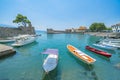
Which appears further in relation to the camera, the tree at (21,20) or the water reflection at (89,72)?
the tree at (21,20)

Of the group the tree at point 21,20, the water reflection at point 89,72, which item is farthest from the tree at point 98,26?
the water reflection at point 89,72

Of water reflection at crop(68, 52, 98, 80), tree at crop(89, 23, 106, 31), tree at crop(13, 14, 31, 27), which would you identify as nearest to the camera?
water reflection at crop(68, 52, 98, 80)

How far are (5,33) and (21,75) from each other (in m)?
40.5

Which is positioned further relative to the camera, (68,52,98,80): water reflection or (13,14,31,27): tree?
(13,14,31,27): tree

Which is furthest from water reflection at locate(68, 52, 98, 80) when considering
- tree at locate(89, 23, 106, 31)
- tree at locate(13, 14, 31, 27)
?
tree at locate(89, 23, 106, 31)

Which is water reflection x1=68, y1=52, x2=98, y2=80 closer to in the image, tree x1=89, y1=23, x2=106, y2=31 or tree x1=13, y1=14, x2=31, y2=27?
tree x1=13, y1=14, x2=31, y2=27

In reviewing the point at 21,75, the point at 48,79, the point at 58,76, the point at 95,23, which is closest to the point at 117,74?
the point at 58,76

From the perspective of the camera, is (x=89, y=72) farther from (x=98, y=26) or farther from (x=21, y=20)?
(x=98, y=26)

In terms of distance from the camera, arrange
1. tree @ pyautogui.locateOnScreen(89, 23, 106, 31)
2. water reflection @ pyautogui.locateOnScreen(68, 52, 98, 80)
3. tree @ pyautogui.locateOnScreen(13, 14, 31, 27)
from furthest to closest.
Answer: tree @ pyautogui.locateOnScreen(89, 23, 106, 31)
tree @ pyautogui.locateOnScreen(13, 14, 31, 27)
water reflection @ pyautogui.locateOnScreen(68, 52, 98, 80)

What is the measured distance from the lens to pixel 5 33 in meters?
45.8

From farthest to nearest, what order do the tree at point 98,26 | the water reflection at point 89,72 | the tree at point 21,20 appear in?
1. the tree at point 98,26
2. the tree at point 21,20
3. the water reflection at point 89,72

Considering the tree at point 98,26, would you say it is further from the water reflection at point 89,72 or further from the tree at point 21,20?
the water reflection at point 89,72

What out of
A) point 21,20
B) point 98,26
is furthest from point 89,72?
point 98,26

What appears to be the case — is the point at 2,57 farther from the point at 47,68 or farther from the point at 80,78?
the point at 80,78
